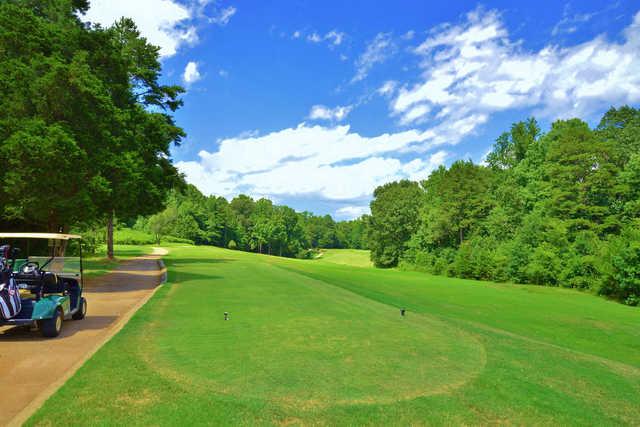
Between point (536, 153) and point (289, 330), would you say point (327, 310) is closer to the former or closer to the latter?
point (289, 330)

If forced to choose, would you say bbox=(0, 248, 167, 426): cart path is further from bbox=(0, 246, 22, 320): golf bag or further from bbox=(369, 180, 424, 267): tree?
bbox=(369, 180, 424, 267): tree

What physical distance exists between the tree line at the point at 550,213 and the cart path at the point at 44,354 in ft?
101

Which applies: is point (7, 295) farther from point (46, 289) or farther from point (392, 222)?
point (392, 222)

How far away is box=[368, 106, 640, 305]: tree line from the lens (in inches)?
1425

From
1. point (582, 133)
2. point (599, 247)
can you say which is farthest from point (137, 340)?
point (582, 133)

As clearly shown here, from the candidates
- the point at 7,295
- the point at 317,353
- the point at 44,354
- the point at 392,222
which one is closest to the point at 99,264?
the point at 7,295

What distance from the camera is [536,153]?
54656mm

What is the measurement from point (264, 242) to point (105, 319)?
110 meters

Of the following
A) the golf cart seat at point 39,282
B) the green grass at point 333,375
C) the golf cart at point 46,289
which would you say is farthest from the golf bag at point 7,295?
the green grass at point 333,375

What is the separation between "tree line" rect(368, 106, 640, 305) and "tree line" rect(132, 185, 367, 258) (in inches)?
1120

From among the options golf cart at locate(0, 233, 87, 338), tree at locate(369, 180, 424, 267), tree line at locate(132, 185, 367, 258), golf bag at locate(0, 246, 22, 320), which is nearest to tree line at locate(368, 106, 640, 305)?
tree at locate(369, 180, 424, 267)

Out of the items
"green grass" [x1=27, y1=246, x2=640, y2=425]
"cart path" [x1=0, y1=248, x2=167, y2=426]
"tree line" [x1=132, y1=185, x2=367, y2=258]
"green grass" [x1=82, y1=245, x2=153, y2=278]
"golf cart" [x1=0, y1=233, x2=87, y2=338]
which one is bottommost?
"cart path" [x1=0, y1=248, x2=167, y2=426]

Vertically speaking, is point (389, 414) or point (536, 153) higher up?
point (536, 153)

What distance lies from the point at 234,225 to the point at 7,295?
4613 inches
